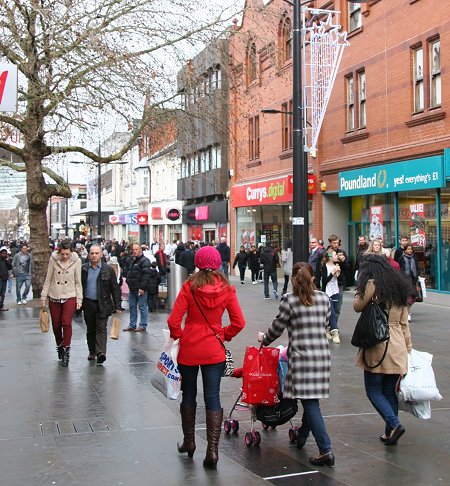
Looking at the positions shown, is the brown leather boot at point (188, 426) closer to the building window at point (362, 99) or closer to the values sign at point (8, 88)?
the values sign at point (8, 88)

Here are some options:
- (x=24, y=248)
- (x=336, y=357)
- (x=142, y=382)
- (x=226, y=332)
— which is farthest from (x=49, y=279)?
(x=24, y=248)

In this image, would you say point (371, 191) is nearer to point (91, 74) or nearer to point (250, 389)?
point (91, 74)

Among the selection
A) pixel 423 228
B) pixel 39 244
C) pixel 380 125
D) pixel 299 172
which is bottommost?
pixel 39 244

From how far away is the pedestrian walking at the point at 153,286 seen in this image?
15.0 metres

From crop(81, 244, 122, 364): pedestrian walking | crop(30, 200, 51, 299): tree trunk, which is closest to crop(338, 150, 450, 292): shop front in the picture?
crop(30, 200, 51, 299): tree trunk

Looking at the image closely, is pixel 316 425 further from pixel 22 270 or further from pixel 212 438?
pixel 22 270

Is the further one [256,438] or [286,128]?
[286,128]

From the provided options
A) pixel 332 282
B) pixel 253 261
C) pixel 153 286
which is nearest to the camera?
pixel 332 282

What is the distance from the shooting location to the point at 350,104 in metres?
22.8

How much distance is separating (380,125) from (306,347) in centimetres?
1593

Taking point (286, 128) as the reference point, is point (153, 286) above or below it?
below

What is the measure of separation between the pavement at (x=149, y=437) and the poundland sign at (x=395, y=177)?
26.6 ft

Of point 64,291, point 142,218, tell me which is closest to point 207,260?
point 64,291

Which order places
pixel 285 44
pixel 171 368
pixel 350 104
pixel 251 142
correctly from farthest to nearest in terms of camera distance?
pixel 251 142, pixel 285 44, pixel 350 104, pixel 171 368
